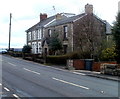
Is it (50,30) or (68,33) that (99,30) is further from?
(50,30)

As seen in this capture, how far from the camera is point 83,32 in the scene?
46906mm

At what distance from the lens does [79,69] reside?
36.5 metres

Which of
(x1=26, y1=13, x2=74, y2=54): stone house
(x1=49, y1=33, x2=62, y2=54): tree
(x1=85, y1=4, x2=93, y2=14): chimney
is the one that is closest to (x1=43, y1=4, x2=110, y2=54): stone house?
(x1=85, y1=4, x2=93, y2=14): chimney

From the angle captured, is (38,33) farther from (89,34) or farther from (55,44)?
(89,34)

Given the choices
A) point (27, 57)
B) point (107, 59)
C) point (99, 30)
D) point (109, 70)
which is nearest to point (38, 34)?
point (27, 57)

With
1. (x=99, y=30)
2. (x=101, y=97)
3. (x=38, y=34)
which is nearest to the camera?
(x=101, y=97)

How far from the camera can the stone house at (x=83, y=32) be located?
45553 mm

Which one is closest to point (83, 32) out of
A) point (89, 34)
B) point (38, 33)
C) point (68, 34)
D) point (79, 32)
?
point (79, 32)

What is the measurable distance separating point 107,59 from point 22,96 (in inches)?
929

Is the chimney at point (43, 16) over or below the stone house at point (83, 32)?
over

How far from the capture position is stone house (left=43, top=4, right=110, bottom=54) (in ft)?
149

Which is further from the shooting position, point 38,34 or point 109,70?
point 38,34

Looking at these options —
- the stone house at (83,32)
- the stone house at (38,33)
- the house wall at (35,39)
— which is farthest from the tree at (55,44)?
the house wall at (35,39)

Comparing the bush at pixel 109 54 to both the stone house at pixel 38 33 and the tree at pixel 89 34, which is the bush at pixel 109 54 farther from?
the stone house at pixel 38 33
